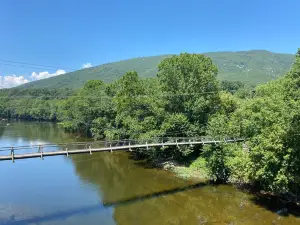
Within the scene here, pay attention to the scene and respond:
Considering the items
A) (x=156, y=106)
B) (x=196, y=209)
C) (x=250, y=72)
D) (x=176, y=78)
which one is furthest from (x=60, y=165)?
(x=250, y=72)

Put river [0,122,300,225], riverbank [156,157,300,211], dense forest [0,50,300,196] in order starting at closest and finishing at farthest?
dense forest [0,50,300,196], river [0,122,300,225], riverbank [156,157,300,211]

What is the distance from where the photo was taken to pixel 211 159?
21562 mm

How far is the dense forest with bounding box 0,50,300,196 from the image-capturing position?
16.4 meters

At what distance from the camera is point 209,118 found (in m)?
29.0

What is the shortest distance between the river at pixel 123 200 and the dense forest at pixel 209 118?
1.95 m

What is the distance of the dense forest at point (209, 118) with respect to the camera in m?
16.4

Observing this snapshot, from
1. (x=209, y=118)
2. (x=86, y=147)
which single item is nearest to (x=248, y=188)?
(x=209, y=118)

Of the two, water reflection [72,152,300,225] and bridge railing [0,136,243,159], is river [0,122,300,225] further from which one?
bridge railing [0,136,243,159]

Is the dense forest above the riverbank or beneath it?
above

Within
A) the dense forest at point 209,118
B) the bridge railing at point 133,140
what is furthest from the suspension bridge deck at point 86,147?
the dense forest at point 209,118

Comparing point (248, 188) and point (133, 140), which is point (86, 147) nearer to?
point (133, 140)

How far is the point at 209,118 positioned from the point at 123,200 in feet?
45.1

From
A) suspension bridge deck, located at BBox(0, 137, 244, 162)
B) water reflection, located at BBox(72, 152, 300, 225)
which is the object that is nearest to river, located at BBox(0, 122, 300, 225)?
water reflection, located at BBox(72, 152, 300, 225)

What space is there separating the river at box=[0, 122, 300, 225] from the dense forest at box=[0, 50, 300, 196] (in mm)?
1953
